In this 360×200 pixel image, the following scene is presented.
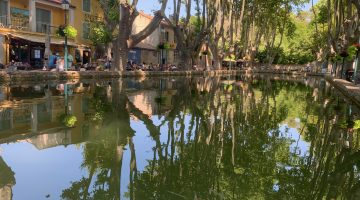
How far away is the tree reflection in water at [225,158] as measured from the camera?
4.32 metres

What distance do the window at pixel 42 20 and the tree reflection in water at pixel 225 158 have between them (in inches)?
927

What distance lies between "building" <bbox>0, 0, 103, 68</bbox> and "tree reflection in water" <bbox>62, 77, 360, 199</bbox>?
67.0 feet

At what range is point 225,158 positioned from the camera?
570 centimetres

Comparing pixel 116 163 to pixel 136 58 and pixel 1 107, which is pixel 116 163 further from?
pixel 136 58

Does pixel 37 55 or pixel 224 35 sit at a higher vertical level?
pixel 224 35

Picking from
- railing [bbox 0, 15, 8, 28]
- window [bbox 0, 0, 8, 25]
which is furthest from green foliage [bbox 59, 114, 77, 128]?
window [bbox 0, 0, 8, 25]

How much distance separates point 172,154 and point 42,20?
1147 inches

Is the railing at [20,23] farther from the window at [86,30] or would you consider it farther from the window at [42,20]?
the window at [86,30]

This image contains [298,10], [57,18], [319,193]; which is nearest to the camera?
[319,193]

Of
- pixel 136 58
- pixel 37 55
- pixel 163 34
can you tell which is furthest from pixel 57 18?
pixel 163 34

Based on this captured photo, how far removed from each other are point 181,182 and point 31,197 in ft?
5.40

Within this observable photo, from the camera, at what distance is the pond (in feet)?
14.1

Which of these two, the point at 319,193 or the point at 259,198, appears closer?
the point at 259,198

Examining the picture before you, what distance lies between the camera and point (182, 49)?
3653 cm
